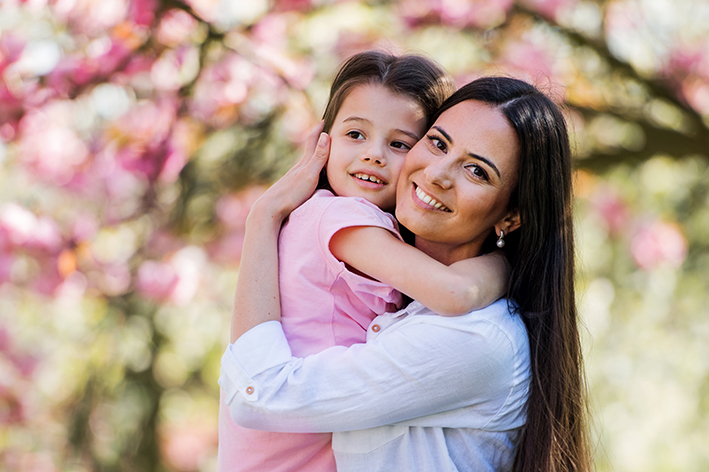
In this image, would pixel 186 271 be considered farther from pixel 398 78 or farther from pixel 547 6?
pixel 547 6

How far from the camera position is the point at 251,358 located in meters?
1.33

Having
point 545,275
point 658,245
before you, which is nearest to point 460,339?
point 545,275

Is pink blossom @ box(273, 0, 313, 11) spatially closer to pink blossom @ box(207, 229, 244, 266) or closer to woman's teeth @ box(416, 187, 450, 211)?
pink blossom @ box(207, 229, 244, 266)

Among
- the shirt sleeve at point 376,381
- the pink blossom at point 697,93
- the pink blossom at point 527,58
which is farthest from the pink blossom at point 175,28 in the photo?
the pink blossom at point 697,93

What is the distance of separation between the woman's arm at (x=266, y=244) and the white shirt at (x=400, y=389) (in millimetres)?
48

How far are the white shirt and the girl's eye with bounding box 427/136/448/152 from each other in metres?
0.35

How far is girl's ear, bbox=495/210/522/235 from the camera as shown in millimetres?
1499

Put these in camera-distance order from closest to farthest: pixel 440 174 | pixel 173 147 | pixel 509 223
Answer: pixel 440 174
pixel 509 223
pixel 173 147

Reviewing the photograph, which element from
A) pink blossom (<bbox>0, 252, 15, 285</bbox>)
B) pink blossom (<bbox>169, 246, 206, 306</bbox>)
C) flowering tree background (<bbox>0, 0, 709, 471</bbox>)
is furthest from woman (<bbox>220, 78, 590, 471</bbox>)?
pink blossom (<bbox>0, 252, 15, 285</bbox>)

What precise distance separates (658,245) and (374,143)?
10.1 feet

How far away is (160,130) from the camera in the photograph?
3270 mm

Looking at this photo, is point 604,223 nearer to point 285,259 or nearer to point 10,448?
point 285,259

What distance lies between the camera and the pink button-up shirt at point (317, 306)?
1428mm

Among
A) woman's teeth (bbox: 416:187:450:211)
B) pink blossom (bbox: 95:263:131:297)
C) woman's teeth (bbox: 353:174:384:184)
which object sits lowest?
pink blossom (bbox: 95:263:131:297)
